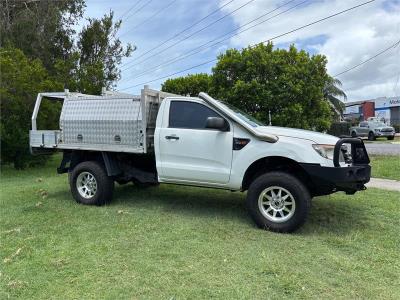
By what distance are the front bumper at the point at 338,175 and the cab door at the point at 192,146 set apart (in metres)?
1.26

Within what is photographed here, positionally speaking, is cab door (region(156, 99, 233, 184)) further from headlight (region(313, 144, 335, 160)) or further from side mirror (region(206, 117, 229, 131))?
headlight (region(313, 144, 335, 160))

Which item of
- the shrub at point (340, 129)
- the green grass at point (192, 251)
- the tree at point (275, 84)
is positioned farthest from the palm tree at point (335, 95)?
the green grass at point (192, 251)

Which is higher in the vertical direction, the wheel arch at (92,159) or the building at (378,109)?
the building at (378,109)

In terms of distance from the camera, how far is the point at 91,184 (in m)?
8.02

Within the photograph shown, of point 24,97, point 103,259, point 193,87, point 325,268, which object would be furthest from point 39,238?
point 193,87

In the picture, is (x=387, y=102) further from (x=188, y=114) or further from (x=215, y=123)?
(x=215, y=123)

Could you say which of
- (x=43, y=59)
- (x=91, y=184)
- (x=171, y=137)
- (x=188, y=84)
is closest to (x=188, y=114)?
(x=171, y=137)

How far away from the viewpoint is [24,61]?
13.7 meters

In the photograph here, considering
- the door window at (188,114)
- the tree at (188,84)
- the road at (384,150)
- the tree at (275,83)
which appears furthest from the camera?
the tree at (188,84)

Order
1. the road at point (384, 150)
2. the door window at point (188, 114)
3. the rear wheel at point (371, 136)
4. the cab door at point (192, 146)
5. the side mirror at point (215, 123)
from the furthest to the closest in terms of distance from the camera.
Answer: the rear wheel at point (371, 136)
the road at point (384, 150)
the door window at point (188, 114)
the cab door at point (192, 146)
the side mirror at point (215, 123)

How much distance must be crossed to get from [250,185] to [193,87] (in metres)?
19.3

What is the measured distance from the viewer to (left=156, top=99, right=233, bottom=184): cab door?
6.56 meters

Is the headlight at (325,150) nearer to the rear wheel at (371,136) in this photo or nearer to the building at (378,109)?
the rear wheel at (371,136)

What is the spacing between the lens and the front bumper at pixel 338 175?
18.9ft
